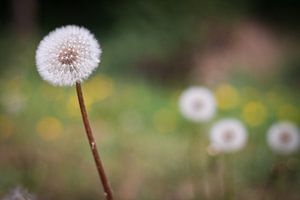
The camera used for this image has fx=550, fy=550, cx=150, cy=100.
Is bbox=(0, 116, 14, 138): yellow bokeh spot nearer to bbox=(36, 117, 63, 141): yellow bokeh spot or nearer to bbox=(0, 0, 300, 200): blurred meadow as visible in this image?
bbox=(0, 0, 300, 200): blurred meadow

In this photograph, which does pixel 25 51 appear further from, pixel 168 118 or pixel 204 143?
pixel 204 143

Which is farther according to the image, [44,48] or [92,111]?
[92,111]

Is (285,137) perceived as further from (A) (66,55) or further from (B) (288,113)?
(A) (66,55)

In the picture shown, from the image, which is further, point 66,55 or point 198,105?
point 198,105

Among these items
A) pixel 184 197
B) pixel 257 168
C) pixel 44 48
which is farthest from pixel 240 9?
pixel 44 48

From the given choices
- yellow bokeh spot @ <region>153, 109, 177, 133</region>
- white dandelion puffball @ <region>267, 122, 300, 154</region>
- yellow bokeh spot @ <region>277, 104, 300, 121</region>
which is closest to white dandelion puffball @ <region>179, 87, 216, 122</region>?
white dandelion puffball @ <region>267, 122, 300, 154</region>

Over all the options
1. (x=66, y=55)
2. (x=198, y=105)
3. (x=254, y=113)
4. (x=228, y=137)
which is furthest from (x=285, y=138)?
(x=66, y=55)
